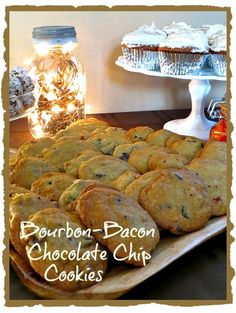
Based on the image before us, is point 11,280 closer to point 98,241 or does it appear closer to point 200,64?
point 98,241

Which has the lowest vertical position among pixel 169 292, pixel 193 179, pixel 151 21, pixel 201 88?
pixel 169 292

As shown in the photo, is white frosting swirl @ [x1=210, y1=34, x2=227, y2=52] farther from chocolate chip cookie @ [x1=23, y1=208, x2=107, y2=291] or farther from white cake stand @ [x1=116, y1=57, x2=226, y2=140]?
chocolate chip cookie @ [x1=23, y1=208, x2=107, y2=291]

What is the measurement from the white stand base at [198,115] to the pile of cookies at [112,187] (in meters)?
0.16

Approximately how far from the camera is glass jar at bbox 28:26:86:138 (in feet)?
3.35

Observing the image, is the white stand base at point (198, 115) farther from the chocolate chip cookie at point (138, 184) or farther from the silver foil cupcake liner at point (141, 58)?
the chocolate chip cookie at point (138, 184)

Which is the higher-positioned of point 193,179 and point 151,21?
point 151,21

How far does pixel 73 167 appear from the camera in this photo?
752 mm

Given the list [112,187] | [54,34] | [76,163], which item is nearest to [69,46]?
[54,34]

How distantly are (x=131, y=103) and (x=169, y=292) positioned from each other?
0.40 m

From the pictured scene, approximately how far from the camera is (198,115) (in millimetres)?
1053

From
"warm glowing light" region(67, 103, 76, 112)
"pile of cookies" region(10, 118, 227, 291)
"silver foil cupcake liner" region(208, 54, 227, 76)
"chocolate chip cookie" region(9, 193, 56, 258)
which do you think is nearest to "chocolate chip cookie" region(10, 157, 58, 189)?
"pile of cookies" region(10, 118, 227, 291)

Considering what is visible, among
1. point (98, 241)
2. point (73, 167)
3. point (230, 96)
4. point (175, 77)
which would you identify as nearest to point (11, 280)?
point (98, 241)

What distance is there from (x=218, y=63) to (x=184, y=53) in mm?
86

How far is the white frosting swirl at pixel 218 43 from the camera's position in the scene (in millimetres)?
985
